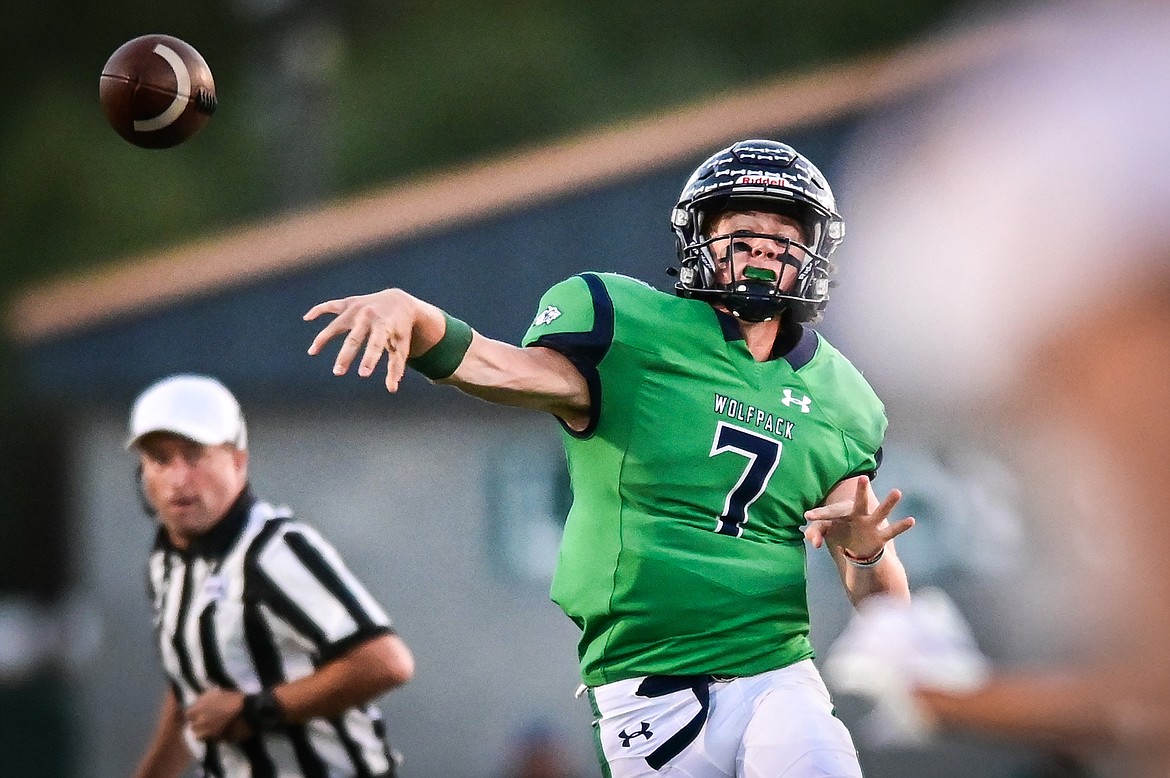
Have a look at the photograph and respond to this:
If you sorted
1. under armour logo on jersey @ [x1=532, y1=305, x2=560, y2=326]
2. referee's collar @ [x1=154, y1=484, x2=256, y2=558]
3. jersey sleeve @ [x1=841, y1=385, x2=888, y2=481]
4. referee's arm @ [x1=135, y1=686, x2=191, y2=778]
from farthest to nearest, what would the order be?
referee's arm @ [x1=135, y1=686, x2=191, y2=778] → referee's collar @ [x1=154, y1=484, x2=256, y2=558] → jersey sleeve @ [x1=841, y1=385, x2=888, y2=481] → under armour logo on jersey @ [x1=532, y1=305, x2=560, y2=326]

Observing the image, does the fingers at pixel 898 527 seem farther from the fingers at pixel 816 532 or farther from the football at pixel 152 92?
the football at pixel 152 92

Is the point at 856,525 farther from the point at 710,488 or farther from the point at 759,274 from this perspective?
the point at 759,274

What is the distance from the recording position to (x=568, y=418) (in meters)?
4.19

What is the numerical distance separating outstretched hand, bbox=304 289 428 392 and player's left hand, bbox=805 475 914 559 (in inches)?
39.3

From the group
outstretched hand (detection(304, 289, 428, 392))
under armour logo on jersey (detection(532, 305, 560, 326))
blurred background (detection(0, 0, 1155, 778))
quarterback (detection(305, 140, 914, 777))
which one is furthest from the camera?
blurred background (detection(0, 0, 1155, 778))

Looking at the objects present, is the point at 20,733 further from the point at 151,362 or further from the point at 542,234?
the point at 542,234

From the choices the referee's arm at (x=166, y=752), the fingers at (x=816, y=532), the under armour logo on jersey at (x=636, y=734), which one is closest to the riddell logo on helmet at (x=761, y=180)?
the fingers at (x=816, y=532)

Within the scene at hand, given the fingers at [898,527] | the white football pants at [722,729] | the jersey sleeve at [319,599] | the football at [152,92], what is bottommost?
the white football pants at [722,729]

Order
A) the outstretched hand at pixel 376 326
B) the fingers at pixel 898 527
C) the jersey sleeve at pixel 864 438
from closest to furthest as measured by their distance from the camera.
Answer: the outstretched hand at pixel 376 326 < the fingers at pixel 898 527 < the jersey sleeve at pixel 864 438

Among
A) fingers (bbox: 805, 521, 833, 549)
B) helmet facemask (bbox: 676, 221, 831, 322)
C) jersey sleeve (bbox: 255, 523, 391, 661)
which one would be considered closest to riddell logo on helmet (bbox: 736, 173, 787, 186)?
helmet facemask (bbox: 676, 221, 831, 322)

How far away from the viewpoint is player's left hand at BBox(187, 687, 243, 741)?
516 cm

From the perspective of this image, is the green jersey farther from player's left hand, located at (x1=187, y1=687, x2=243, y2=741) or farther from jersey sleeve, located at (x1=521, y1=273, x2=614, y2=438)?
player's left hand, located at (x1=187, y1=687, x2=243, y2=741)

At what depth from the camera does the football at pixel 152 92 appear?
5.00 metres

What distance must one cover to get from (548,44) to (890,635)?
21.9 metres
